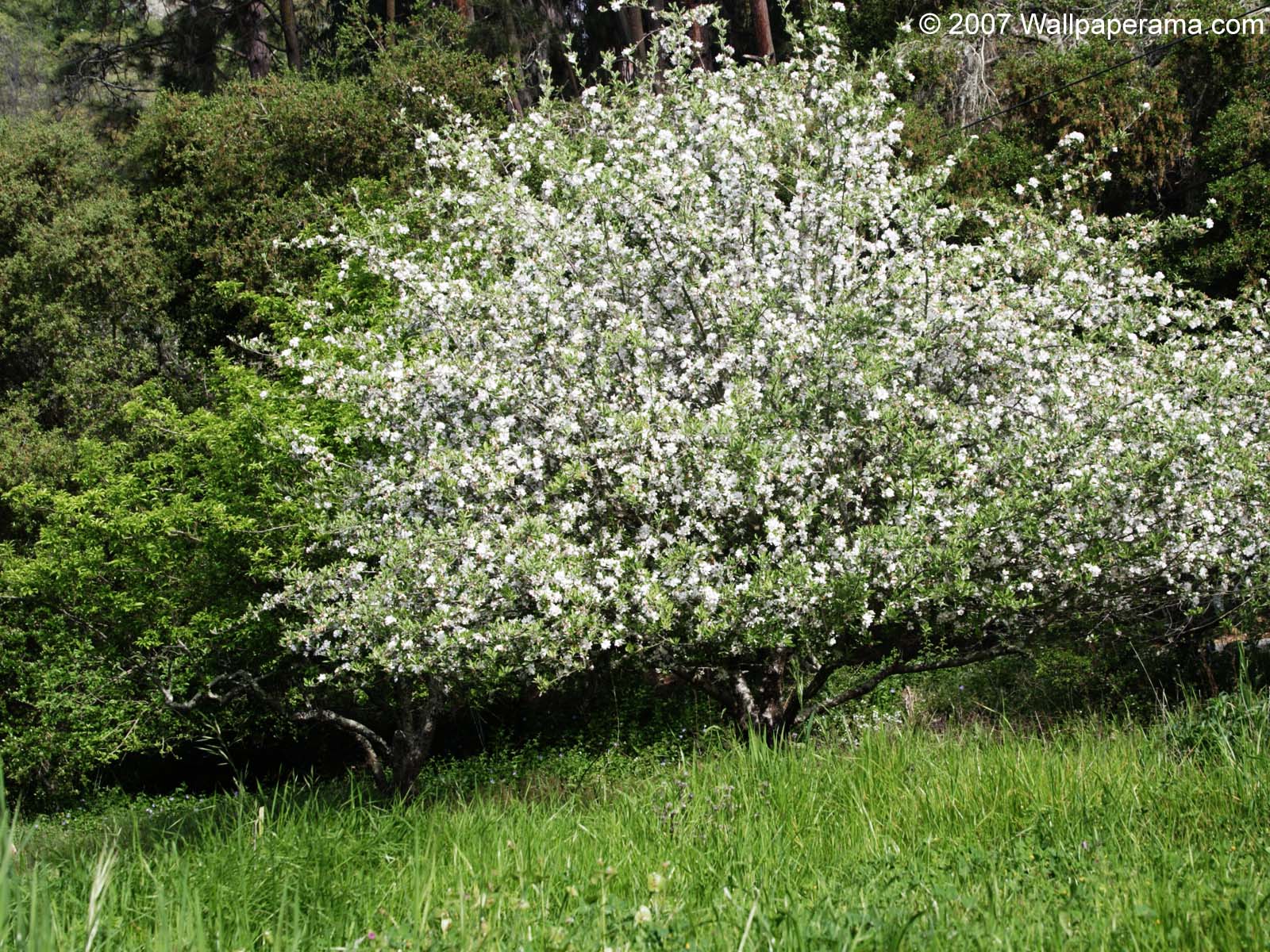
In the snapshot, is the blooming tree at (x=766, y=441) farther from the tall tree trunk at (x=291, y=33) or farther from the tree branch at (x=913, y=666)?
the tall tree trunk at (x=291, y=33)

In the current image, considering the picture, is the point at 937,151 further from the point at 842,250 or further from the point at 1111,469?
the point at 1111,469

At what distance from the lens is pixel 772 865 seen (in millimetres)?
3305

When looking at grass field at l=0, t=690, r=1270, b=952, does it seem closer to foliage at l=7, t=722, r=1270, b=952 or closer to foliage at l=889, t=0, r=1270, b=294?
foliage at l=7, t=722, r=1270, b=952

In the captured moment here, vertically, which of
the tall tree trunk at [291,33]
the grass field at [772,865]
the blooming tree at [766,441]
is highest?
the tall tree trunk at [291,33]

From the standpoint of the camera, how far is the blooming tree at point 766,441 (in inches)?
221

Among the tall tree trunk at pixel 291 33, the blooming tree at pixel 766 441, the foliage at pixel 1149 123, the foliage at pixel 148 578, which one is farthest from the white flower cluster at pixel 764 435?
the tall tree trunk at pixel 291 33

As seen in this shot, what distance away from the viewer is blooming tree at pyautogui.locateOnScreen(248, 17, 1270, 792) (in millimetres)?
5602

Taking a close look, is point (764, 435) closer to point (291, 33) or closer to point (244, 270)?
point (244, 270)

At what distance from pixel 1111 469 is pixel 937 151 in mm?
9707

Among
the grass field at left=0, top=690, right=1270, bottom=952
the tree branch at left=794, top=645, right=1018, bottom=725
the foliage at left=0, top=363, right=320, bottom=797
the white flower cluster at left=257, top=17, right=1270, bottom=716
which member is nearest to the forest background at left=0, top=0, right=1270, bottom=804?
the foliage at left=0, top=363, right=320, bottom=797

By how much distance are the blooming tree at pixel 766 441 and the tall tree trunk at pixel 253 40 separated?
1870 cm

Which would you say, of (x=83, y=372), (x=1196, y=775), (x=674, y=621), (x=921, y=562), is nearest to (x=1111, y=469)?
(x=921, y=562)

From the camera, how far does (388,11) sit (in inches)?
901

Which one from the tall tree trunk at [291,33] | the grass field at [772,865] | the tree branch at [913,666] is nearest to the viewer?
the grass field at [772,865]
